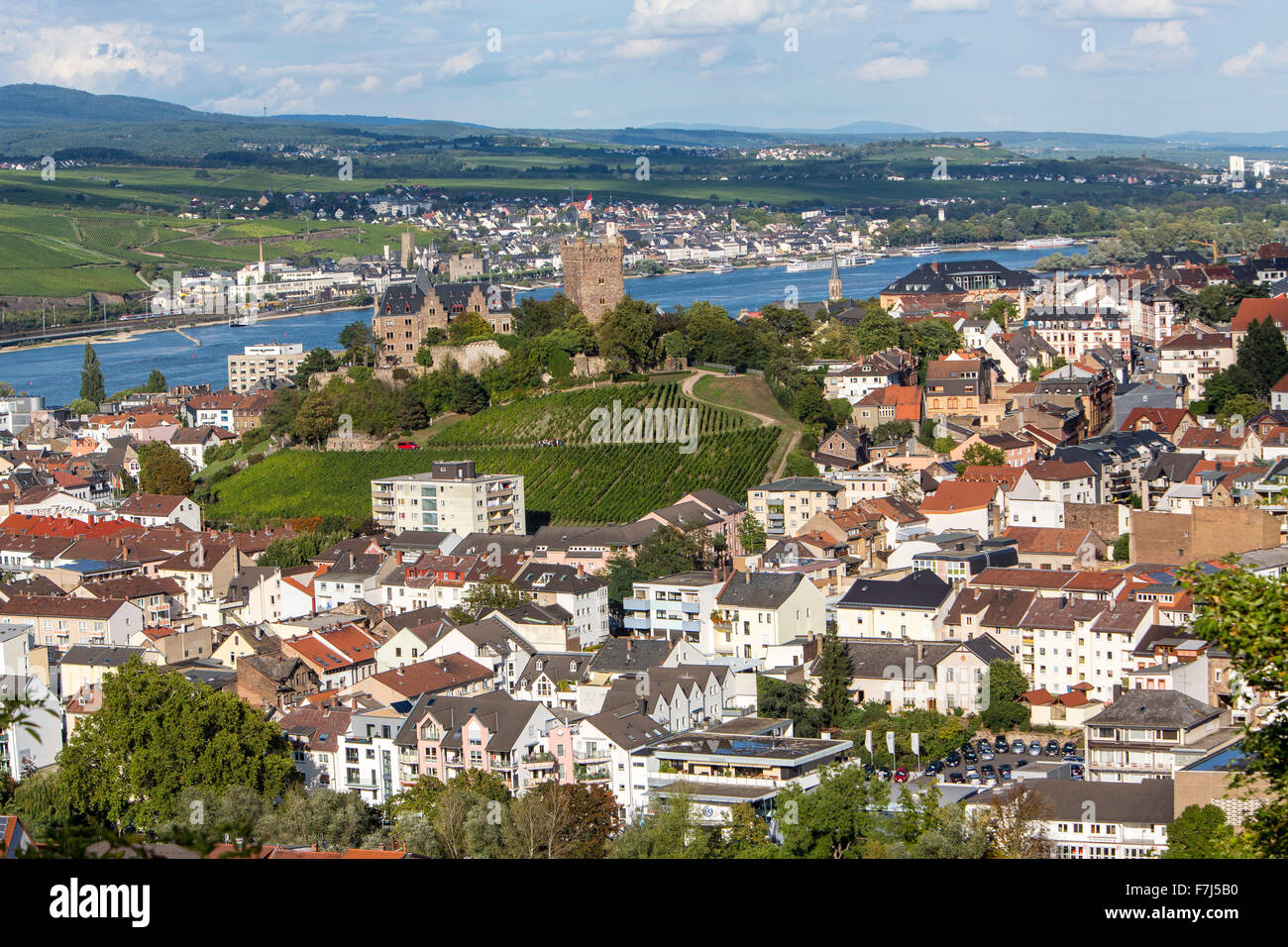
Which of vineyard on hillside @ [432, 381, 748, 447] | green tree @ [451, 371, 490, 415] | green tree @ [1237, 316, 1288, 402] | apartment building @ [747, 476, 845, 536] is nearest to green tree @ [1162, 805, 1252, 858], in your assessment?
apartment building @ [747, 476, 845, 536]

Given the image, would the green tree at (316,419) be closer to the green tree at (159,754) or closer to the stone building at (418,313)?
the stone building at (418,313)

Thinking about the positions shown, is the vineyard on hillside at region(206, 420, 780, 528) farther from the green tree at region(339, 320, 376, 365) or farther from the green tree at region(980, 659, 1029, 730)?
the green tree at region(980, 659, 1029, 730)

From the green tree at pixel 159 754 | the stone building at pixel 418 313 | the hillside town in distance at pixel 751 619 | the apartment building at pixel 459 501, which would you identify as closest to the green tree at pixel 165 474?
the hillside town in distance at pixel 751 619

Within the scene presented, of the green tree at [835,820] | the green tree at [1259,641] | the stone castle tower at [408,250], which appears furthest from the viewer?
the stone castle tower at [408,250]

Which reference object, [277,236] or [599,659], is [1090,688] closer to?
[599,659]

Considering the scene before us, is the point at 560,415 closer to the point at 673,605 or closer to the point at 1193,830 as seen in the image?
the point at 673,605
